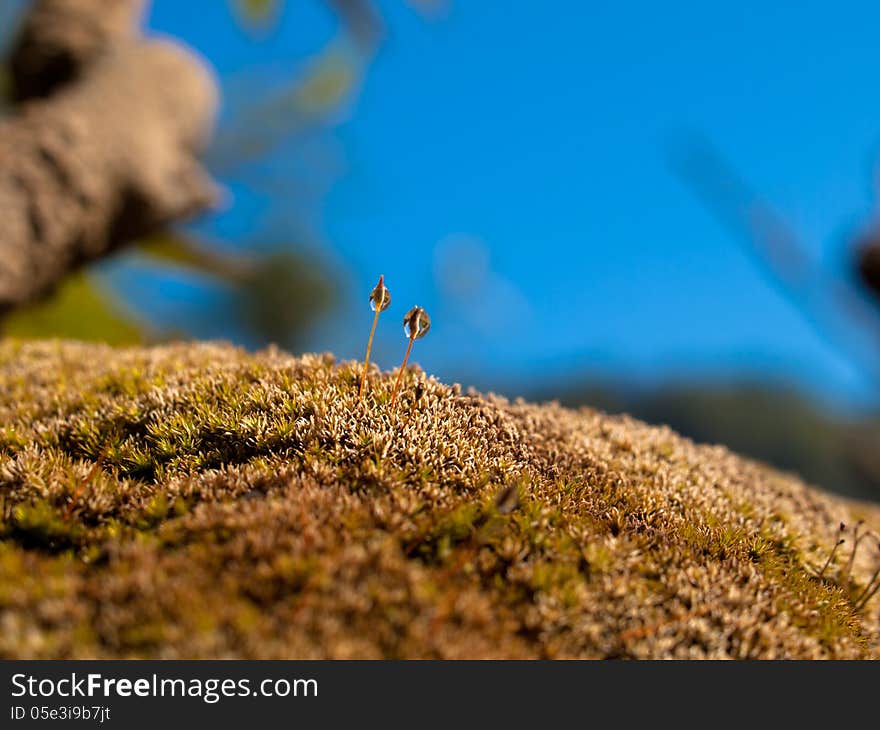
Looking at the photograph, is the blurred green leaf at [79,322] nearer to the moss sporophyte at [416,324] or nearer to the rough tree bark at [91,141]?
the rough tree bark at [91,141]

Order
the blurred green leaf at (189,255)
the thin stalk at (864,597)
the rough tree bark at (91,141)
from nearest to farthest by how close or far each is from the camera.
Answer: the thin stalk at (864,597), the rough tree bark at (91,141), the blurred green leaf at (189,255)

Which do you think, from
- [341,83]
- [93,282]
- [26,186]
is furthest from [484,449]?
[341,83]

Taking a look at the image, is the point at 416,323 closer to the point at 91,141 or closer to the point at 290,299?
the point at 91,141

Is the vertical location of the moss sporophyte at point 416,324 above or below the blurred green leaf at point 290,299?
below

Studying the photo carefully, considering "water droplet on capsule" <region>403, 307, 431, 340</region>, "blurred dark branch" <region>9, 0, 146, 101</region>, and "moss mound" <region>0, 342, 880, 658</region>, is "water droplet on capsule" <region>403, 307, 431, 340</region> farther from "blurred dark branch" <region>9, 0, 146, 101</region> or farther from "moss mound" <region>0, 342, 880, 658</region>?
"blurred dark branch" <region>9, 0, 146, 101</region>

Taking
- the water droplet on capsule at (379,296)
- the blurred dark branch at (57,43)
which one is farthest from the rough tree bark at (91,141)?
the water droplet on capsule at (379,296)

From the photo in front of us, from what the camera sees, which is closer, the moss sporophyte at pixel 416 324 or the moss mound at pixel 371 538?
the moss mound at pixel 371 538

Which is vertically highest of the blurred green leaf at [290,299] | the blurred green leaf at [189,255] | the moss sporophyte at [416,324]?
the blurred green leaf at [290,299]
